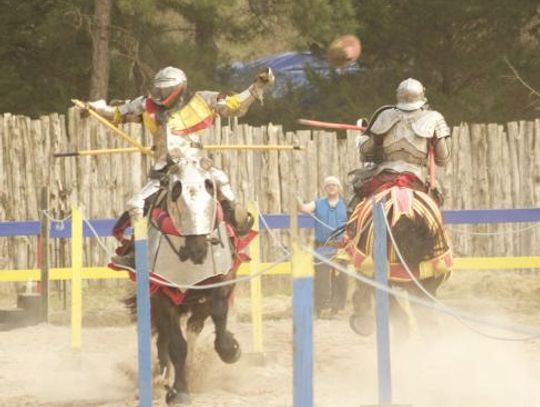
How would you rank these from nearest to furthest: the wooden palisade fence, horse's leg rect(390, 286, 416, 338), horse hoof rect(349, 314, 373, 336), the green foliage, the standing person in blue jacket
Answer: horse's leg rect(390, 286, 416, 338) → horse hoof rect(349, 314, 373, 336) → the standing person in blue jacket → the wooden palisade fence → the green foliage

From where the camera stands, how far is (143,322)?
8047 millimetres

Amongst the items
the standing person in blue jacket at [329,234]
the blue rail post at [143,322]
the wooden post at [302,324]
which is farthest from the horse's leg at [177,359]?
the standing person in blue jacket at [329,234]

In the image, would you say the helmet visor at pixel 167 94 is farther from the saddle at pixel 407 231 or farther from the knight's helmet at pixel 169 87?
the saddle at pixel 407 231

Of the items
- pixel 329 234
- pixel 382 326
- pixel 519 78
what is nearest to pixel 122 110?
pixel 382 326

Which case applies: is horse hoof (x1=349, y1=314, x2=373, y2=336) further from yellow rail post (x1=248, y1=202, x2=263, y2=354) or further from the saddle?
yellow rail post (x1=248, y1=202, x2=263, y2=354)

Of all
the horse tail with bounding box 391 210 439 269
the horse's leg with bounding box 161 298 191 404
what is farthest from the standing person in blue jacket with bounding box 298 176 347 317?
the horse's leg with bounding box 161 298 191 404

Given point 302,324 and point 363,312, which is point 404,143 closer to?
point 363,312

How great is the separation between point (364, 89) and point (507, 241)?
17.3 feet

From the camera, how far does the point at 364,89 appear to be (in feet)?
70.5

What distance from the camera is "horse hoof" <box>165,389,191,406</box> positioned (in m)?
9.21

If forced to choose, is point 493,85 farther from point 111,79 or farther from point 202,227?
point 202,227

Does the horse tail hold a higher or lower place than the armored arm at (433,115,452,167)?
lower

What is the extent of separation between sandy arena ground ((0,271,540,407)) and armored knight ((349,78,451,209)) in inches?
41.1

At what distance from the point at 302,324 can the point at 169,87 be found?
3456 millimetres
